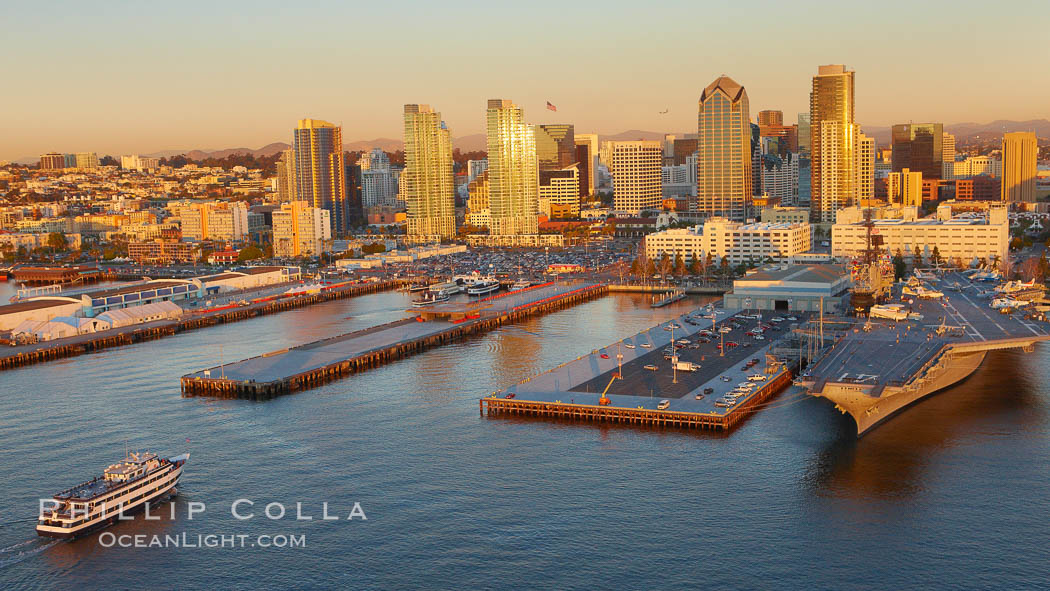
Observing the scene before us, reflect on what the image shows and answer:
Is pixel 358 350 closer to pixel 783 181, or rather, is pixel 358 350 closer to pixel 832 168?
pixel 832 168

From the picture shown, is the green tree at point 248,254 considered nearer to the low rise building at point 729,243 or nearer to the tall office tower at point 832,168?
the low rise building at point 729,243

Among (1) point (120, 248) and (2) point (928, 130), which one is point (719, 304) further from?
(2) point (928, 130)

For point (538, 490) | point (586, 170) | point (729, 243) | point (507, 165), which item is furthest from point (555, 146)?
point (538, 490)

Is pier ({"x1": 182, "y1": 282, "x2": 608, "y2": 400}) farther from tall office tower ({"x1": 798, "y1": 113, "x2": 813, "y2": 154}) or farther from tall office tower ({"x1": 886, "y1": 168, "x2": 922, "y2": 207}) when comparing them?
tall office tower ({"x1": 798, "y1": 113, "x2": 813, "y2": 154})

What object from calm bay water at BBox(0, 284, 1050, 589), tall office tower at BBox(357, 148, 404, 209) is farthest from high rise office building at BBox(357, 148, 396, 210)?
calm bay water at BBox(0, 284, 1050, 589)

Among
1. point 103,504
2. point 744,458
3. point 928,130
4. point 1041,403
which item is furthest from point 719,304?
point 928,130

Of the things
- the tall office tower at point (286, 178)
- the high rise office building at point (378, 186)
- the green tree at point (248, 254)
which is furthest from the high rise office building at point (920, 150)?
the green tree at point (248, 254)
